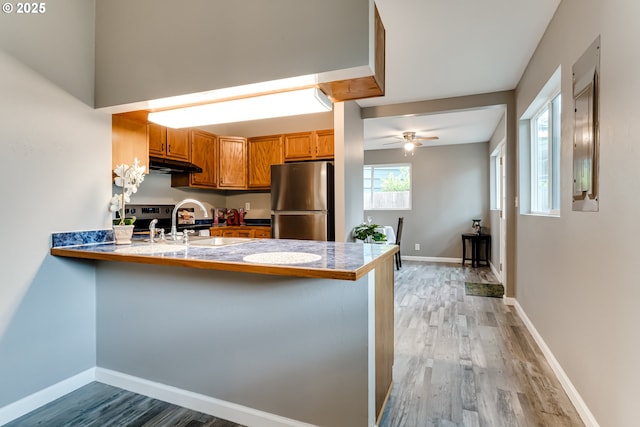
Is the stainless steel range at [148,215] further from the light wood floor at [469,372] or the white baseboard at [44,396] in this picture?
the light wood floor at [469,372]

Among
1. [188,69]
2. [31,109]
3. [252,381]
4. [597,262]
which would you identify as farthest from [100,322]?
[597,262]

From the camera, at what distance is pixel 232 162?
4.81 meters

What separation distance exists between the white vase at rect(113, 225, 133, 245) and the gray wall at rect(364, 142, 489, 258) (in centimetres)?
597

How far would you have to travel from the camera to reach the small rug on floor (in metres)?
4.35

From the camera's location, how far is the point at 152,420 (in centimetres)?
178

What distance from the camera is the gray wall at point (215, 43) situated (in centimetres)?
158

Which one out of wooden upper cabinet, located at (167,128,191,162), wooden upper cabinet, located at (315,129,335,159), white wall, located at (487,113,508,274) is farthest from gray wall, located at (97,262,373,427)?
white wall, located at (487,113,508,274)

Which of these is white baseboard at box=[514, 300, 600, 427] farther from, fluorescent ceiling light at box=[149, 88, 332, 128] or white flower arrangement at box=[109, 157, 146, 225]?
white flower arrangement at box=[109, 157, 146, 225]

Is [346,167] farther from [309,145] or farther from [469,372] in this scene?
[469,372]

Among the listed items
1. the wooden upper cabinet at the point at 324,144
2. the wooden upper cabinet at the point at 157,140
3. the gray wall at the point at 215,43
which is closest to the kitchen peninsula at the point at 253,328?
the gray wall at the point at 215,43

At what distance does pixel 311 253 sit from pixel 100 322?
1.59m

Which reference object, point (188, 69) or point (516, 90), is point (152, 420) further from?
point (516, 90)

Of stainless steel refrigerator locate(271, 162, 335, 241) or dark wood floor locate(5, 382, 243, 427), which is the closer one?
dark wood floor locate(5, 382, 243, 427)
